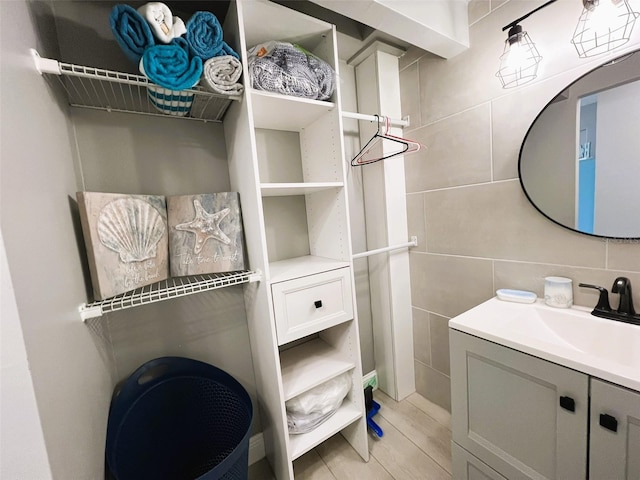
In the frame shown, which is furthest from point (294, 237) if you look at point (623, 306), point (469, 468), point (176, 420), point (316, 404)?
point (623, 306)

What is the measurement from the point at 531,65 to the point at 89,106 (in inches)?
68.6

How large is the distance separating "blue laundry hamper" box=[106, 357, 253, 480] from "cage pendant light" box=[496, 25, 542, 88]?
176 cm

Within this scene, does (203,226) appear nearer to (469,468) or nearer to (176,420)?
(176,420)

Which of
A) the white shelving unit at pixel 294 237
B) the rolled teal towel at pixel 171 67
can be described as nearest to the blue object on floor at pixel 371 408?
the white shelving unit at pixel 294 237

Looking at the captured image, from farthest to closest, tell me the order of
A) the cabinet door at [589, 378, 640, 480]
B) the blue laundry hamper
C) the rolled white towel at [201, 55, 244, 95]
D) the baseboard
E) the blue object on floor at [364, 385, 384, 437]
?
the blue object on floor at [364, 385, 384, 437]
the baseboard
the blue laundry hamper
the rolled white towel at [201, 55, 244, 95]
the cabinet door at [589, 378, 640, 480]

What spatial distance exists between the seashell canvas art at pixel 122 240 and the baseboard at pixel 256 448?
1027 mm

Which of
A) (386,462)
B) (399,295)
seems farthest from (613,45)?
(386,462)

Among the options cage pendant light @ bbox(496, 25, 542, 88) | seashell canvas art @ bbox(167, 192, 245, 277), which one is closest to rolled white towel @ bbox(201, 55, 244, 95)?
seashell canvas art @ bbox(167, 192, 245, 277)

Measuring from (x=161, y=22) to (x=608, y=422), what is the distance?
1.65 meters

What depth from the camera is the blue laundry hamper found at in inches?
37.6

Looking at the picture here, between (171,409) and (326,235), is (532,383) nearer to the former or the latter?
(326,235)

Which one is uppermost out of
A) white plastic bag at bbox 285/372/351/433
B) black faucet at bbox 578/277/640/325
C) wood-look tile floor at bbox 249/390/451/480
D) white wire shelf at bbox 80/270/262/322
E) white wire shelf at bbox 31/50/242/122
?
white wire shelf at bbox 31/50/242/122

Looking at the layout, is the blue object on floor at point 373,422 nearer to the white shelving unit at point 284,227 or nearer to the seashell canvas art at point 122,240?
the white shelving unit at point 284,227

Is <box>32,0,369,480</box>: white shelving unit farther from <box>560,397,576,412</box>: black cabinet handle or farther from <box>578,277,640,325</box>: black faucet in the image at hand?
<box>578,277,640,325</box>: black faucet
